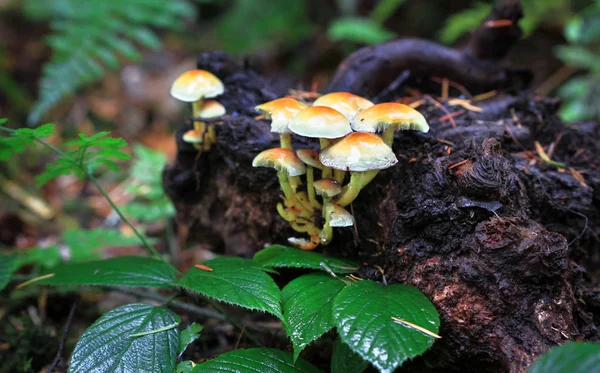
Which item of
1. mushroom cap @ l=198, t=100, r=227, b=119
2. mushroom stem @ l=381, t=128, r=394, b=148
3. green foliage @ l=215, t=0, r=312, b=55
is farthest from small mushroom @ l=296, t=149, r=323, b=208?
green foliage @ l=215, t=0, r=312, b=55

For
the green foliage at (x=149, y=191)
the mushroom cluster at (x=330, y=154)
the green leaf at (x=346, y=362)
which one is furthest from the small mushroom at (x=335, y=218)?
the green foliage at (x=149, y=191)

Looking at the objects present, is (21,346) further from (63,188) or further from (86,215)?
(63,188)

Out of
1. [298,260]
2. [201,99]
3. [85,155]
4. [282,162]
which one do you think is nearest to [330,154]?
[282,162]

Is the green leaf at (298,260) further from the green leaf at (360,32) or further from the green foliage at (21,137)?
the green leaf at (360,32)

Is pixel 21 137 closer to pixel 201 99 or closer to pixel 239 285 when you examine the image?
pixel 201 99

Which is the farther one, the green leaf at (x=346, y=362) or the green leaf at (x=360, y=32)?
the green leaf at (x=360, y=32)

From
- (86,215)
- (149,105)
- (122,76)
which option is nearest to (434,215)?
(86,215)

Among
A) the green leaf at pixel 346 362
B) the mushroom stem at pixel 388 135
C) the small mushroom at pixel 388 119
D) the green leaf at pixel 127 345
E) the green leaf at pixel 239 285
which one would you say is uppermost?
the small mushroom at pixel 388 119
